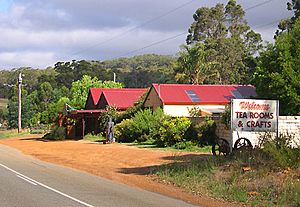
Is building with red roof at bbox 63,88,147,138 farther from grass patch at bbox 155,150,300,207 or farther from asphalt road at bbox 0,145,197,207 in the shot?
grass patch at bbox 155,150,300,207

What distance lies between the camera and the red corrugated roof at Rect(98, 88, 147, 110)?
5144 centimetres

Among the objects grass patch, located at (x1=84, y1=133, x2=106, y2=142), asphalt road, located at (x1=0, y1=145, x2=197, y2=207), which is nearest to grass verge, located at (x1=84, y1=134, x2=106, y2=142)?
grass patch, located at (x1=84, y1=133, x2=106, y2=142)

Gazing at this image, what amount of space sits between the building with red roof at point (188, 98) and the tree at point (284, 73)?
46.6 ft

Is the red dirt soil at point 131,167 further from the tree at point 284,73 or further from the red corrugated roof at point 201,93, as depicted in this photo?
the red corrugated roof at point 201,93

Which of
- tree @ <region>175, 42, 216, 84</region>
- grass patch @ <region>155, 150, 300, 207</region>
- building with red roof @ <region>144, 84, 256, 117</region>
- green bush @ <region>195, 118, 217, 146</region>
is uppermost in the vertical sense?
tree @ <region>175, 42, 216, 84</region>

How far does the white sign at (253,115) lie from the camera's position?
19891mm

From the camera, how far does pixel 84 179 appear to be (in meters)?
18.3

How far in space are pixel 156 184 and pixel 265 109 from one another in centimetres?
633

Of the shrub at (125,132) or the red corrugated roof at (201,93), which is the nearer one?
the shrub at (125,132)

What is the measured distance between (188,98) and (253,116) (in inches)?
1035

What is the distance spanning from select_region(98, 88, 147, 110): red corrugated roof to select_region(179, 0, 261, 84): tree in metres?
15.7

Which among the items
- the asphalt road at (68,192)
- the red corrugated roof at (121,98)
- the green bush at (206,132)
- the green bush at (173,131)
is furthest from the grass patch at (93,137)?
the asphalt road at (68,192)

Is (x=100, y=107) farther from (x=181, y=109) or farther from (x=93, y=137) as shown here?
(x=181, y=109)

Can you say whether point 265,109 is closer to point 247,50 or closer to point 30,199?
point 30,199
